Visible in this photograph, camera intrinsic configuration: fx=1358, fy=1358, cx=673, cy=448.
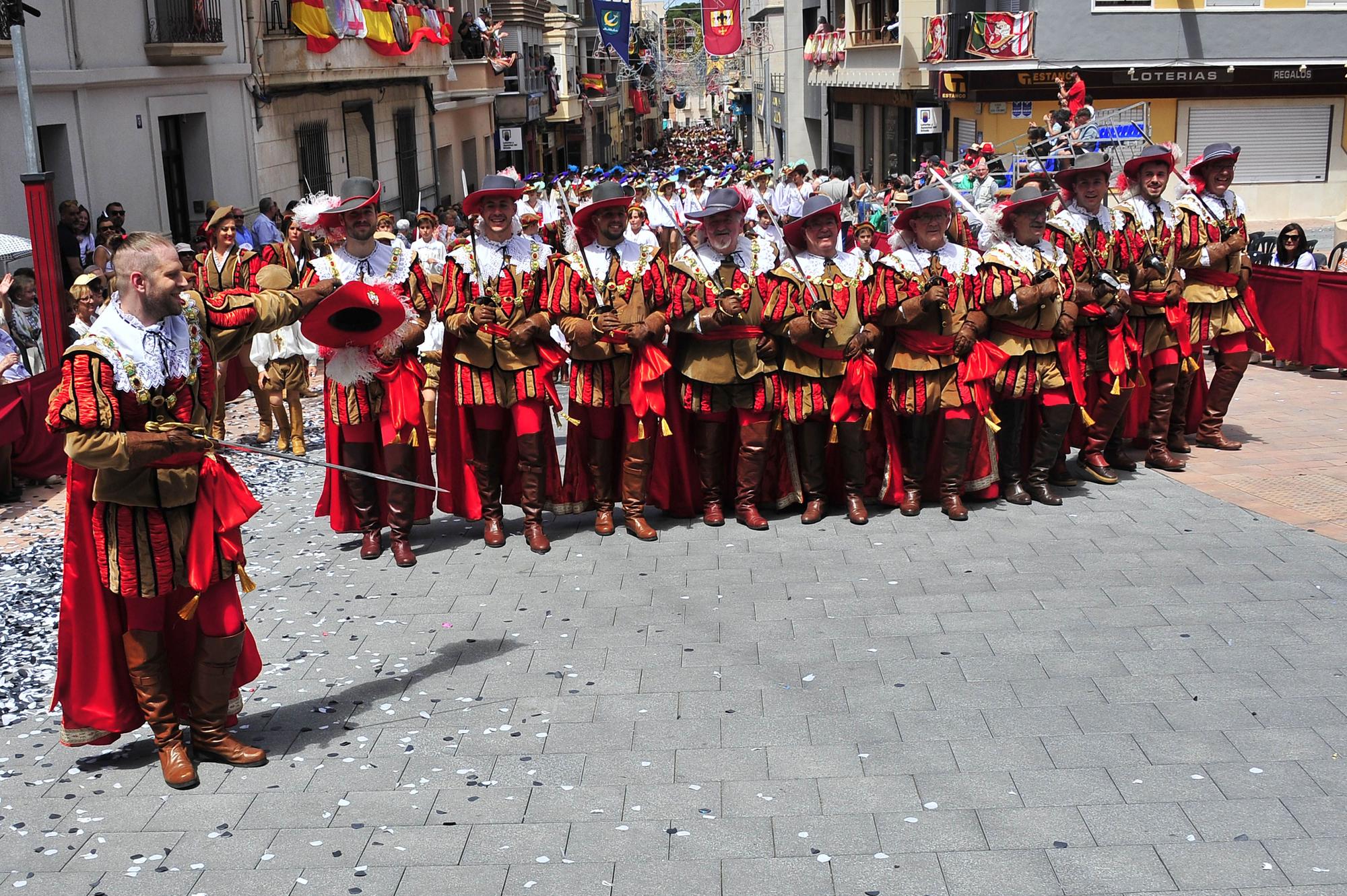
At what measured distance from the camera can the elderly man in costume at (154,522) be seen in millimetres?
4480

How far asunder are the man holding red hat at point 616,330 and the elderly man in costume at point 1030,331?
184 cm

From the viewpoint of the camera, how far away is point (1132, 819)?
170 inches

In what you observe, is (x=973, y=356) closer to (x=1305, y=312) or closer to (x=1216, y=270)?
(x=1216, y=270)

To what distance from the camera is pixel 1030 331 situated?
7641 mm

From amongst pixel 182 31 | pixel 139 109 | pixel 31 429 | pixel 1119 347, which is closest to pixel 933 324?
pixel 1119 347

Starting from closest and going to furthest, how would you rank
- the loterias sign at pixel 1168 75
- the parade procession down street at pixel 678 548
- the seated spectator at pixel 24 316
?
1. the parade procession down street at pixel 678 548
2. the seated spectator at pixel 24 316
3. the loterias sign at pixel 1168 75

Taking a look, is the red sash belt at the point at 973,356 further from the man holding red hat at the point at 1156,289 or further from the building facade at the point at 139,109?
the building facade at the point at 139,109

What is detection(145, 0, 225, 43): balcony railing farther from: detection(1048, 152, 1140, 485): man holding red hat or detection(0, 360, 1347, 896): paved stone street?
detection(1048, 152, 1140, 485): man holding red hat

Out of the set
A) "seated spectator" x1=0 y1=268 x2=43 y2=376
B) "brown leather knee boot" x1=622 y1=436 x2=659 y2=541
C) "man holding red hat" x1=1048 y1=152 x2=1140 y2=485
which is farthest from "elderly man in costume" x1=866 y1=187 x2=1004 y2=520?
"seated spectator" x1=0 y1=268 x2=43 y2=376

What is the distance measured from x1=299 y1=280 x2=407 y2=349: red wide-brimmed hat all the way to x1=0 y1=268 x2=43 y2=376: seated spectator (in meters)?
3.97

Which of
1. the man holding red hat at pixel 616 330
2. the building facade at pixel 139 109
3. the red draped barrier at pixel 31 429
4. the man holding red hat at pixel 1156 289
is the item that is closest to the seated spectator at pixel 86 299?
the red draped barrier at pixel 31 429

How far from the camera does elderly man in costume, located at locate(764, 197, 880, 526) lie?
7.32 m

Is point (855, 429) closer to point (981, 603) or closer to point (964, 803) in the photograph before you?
point (981, 603)

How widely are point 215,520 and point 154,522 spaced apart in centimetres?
21
